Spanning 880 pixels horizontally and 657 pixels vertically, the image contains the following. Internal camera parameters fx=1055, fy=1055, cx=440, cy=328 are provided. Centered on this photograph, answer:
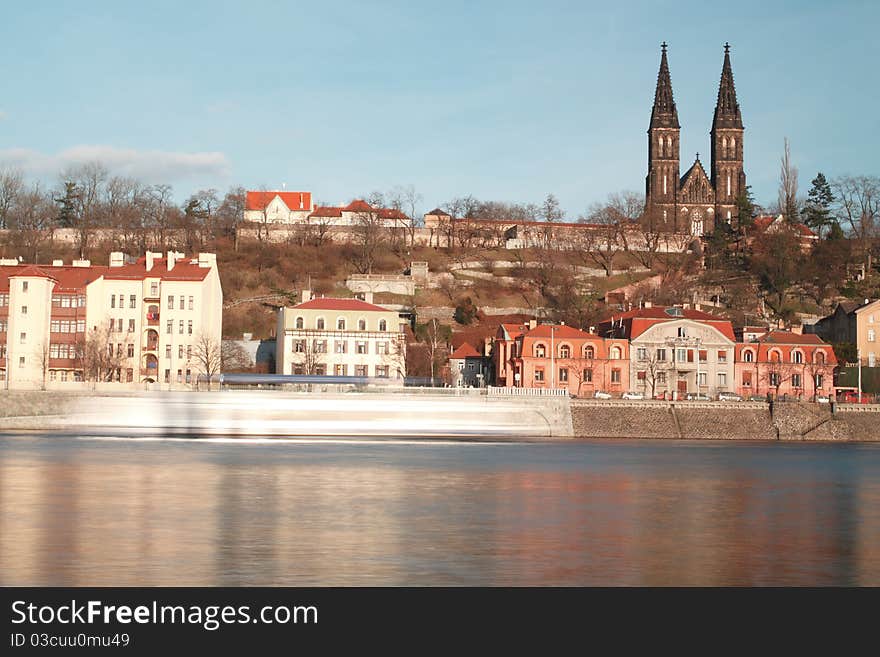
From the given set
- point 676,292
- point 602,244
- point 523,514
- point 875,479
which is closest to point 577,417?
point 875,479

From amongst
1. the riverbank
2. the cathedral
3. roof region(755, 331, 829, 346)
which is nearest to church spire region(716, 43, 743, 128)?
the cathedral

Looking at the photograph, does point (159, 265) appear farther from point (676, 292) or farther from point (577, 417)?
point (676, 292)

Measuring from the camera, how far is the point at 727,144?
5453 inches

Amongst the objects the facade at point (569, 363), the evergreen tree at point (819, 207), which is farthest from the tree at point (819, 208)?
the facade at point (569, 363)

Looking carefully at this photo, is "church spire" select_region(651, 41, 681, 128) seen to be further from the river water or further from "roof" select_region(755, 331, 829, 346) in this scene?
the river water

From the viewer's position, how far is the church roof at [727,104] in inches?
5472

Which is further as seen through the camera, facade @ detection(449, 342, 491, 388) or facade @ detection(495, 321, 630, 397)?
facade @ detection(449, 342, 491, 388)

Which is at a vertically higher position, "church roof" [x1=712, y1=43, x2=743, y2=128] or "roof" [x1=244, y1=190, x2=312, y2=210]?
"church roof" [x1=712, y1=43, x2=743, y2=128]

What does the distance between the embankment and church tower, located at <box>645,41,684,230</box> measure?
247 feet

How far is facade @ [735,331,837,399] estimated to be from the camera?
236 ft

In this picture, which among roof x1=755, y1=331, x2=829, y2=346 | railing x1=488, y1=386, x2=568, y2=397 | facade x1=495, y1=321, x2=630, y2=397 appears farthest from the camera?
roof x1=755, y1=331, x2=829, y2=346

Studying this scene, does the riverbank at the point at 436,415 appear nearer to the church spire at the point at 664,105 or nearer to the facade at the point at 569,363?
the facade at the point at 569,363

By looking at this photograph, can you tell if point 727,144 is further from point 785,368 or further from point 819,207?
point 785,368

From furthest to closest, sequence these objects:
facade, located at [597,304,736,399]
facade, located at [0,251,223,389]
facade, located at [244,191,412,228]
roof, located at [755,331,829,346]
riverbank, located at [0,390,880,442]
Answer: facade, located at [244,191,412,228], roof, located at [755,331,829,346], facade, located at [597,304,736,399], facade, located at [0,251,223,389], riverbank, located at [0,390,880,442]
